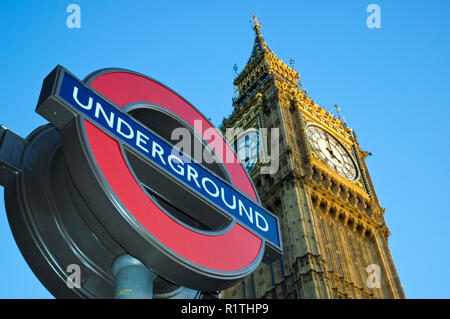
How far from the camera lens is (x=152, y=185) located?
202 inches

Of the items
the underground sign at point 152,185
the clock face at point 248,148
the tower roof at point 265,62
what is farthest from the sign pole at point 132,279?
the tower roof at point 265,62

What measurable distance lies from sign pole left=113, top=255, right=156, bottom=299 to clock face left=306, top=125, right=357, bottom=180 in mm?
31930

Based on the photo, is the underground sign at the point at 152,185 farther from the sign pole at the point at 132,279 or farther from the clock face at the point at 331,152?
the clock face at the point at 331,152

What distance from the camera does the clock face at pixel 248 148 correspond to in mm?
35375

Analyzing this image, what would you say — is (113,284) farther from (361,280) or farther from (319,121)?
(319,121)

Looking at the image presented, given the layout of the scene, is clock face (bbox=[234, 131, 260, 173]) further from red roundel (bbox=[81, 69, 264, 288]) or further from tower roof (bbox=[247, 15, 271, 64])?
red roundel (bbox=[81, 69, 264, 288])

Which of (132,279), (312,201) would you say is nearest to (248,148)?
(312,201)

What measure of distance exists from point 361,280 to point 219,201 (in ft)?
89.9

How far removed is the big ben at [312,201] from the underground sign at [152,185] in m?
21.2

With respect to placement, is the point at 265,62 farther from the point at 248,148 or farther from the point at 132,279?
the point at 132,279

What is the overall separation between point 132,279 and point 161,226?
0.52m

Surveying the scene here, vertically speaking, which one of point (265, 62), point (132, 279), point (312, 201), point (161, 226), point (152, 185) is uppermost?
point (265, 62)

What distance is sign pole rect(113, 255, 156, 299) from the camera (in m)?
4.45
